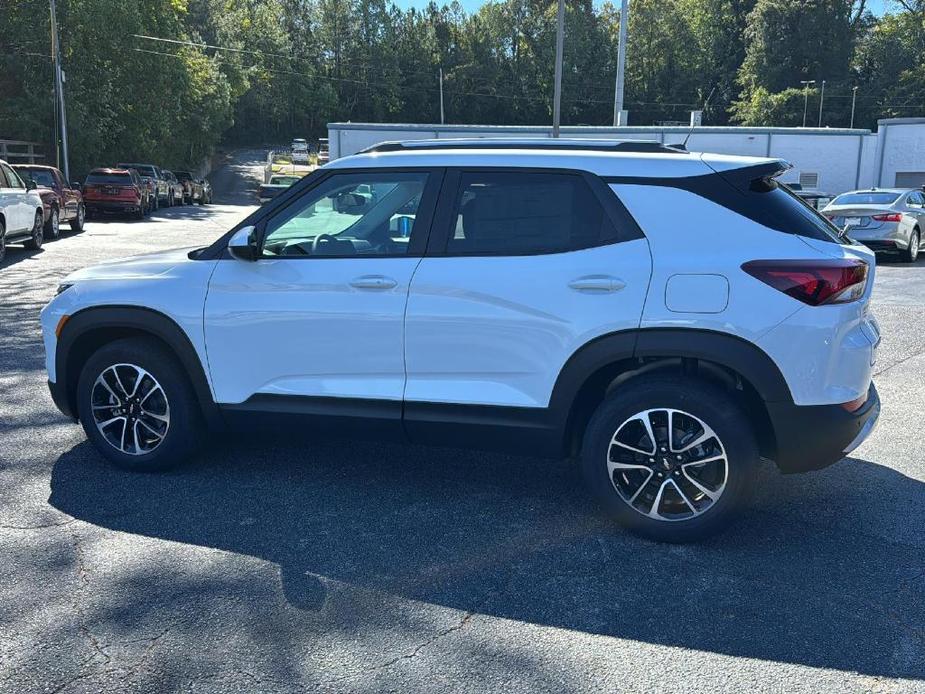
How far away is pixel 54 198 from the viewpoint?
19.5 meters

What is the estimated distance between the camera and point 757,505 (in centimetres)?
458

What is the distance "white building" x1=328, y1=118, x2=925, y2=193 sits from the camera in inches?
1414

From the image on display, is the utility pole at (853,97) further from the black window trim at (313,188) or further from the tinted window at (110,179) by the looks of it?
the black window trim at (313,188)

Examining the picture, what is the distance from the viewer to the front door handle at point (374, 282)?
4332 mm

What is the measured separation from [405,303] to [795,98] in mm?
87273

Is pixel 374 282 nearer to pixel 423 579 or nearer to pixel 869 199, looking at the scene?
pixel 423 579

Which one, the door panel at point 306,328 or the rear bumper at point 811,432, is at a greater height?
the door panel at point 306,328

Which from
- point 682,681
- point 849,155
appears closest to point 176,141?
point 849,155

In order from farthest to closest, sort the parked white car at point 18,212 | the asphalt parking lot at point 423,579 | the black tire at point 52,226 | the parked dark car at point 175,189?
the parked dark car at point 175,189, the black tire at point 52,226, the parked white car at point 18,212, the asphalt parking lot at point 423,579

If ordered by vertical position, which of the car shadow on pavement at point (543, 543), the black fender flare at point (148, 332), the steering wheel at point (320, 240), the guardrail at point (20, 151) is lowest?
the car shadow on pavement at point (543, 543)

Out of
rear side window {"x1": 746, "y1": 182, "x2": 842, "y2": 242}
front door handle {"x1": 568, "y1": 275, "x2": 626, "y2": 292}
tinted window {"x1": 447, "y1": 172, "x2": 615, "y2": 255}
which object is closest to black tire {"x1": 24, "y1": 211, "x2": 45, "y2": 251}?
tinted window {"x1": 447, "y1": 172, "x2": 615, "y2": 255}

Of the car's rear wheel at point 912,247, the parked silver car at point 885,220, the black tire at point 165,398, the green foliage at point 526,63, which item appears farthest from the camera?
the green foliage at point 526,63

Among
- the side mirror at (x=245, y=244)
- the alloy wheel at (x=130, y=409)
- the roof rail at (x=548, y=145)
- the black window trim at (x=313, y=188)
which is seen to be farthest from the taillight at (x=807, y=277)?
the alloy wheel at (x=130, y=409)

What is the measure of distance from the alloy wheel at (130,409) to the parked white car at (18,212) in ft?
38.5
